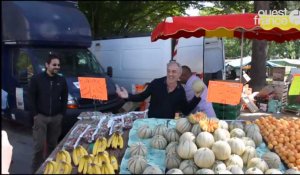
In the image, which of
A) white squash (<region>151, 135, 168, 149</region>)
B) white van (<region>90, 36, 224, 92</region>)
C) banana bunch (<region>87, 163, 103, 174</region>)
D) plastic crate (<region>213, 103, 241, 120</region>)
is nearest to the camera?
banana bunch (<region>87, 163, 103, 174</region>)

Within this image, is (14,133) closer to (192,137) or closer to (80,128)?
(80,128)

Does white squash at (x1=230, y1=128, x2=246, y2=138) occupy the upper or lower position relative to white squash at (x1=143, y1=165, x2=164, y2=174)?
upper

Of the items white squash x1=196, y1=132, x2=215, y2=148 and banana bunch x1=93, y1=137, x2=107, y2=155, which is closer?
white squash x1=196, y1=132, x2=215, y2=148

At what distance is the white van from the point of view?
998cm

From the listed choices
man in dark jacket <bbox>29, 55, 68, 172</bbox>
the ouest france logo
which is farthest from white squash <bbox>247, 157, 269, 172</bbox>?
man in dark jacket <bbox>29, 55, 68, 172</bbox>

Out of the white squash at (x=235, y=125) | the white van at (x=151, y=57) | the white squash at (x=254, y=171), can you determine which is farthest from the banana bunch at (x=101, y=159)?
the white van at (x=151, y=57)

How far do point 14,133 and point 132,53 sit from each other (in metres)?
4.14

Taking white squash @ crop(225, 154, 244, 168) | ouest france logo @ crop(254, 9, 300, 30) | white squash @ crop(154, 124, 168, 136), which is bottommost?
white squash @ crop(225, 154, 244, 168)

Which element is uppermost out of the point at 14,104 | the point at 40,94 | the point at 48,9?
the point at 48,9

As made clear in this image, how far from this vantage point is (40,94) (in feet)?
17.4

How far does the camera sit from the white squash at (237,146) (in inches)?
129

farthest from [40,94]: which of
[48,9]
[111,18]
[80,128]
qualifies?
[111,18]

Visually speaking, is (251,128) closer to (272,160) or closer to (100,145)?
(272,160)

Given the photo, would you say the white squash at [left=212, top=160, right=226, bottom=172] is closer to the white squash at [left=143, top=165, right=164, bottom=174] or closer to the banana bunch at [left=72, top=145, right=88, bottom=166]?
the white squash at [left=143, top=165, right=164, bottom=174]
